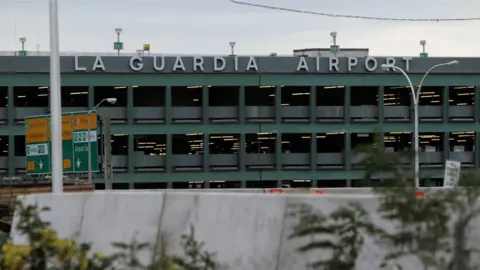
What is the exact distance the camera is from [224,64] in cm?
6281

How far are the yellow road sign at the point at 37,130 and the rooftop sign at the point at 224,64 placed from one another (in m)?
10.2

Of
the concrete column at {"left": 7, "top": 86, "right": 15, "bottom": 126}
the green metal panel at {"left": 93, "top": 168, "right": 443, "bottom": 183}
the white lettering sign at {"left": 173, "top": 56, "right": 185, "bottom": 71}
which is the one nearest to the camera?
the concrete column at {"left": 7, "top": 86, "right": 15, "bottom": 126}

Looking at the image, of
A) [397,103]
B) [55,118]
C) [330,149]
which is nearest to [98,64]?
[330,149]

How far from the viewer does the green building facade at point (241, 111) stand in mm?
61969

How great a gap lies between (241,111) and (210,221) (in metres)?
54.7

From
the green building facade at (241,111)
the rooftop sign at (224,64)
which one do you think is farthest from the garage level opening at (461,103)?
the rooftop sign at (224,64)

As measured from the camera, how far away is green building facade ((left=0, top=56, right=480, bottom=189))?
6197 cm

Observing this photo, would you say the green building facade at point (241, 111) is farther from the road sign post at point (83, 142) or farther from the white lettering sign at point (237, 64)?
the road sign post at point (83, 142)

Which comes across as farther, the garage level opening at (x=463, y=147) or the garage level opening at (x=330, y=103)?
the garage level opening at (x=463, y=147)

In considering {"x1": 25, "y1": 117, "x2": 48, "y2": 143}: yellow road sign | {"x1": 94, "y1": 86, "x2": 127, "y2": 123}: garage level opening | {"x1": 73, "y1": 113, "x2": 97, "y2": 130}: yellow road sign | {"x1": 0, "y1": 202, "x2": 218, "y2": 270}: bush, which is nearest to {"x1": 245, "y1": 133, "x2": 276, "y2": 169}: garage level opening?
{"x1": 94, "y1": 86, "x2": 127, "y2": 123}: garage level opening

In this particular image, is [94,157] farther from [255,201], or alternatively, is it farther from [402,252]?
[402,252]

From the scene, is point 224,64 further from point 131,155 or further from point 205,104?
point 131,155

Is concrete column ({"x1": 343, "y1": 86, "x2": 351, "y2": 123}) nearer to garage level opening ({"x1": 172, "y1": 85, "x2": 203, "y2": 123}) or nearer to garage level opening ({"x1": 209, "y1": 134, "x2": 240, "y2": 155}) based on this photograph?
garage level opening ({"x1": 209, "y1": 134, "x2": 240, "y2": 155})

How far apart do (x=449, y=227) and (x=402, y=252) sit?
0.33 m
